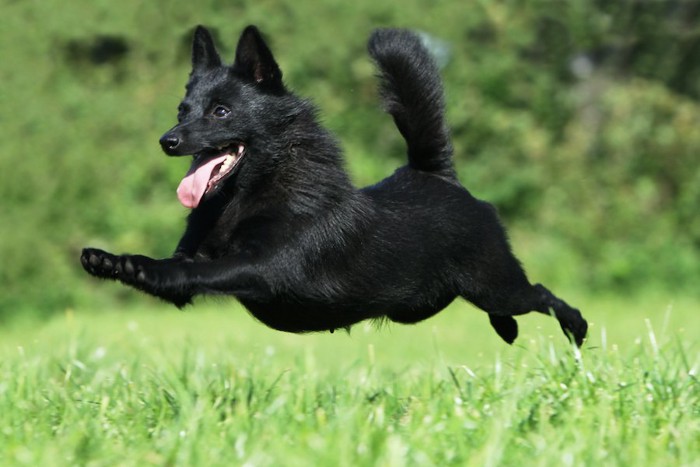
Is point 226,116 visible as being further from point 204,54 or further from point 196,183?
point 204,54

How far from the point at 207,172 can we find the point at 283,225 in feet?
1.18

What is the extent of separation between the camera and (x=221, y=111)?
3.98 meters

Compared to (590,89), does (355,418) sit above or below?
below

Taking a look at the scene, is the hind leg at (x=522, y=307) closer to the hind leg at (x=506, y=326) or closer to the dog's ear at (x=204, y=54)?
the hind leg at (x=506, y=326)

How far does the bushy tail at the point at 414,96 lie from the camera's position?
4699 mm

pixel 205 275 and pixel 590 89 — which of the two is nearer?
pixel 205 275

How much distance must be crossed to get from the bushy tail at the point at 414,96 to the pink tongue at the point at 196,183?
1.06m

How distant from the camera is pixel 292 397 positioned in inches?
146

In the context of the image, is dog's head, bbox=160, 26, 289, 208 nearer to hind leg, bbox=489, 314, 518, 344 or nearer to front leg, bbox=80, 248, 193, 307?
front leg, bbox=80, 248, 193, 307

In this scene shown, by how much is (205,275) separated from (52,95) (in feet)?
27.5

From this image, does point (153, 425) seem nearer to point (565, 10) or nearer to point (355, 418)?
point (355, 418)

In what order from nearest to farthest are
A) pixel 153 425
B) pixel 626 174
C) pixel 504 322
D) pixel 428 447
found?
pixel 428 447 → pixel 153 425 → pixel 504 322 → pixel 626 174

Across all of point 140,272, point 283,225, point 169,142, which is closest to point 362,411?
point 283,225

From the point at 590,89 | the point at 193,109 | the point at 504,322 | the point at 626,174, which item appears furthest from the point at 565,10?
the point at 193,109
